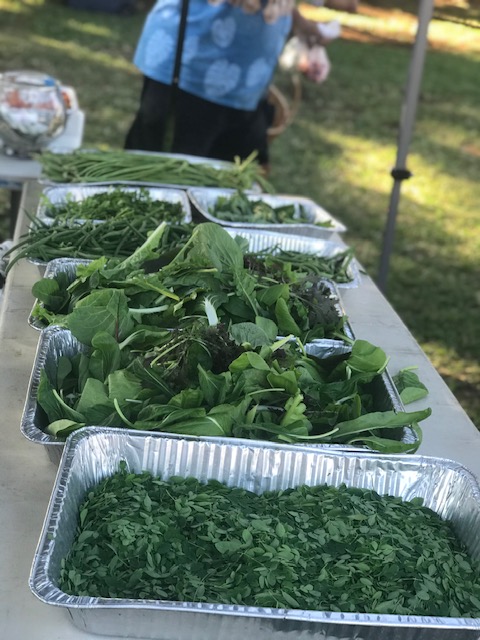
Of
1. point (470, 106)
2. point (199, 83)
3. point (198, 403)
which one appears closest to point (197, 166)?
point (199, 83)

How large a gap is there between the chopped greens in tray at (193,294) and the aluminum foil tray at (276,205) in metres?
0.54

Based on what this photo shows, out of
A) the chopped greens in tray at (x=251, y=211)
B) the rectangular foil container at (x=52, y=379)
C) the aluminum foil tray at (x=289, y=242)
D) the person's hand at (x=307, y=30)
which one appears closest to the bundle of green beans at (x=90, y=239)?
the aluminum foil tray at (x=289, y=242)

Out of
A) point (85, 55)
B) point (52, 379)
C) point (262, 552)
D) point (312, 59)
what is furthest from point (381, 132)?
point (262, 552)

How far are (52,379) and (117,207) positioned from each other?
32.1 inches

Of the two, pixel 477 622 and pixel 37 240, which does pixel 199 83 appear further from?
pixel 477 622

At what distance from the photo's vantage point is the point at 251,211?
7.82 ft

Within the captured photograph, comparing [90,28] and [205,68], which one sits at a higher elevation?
[205,68]

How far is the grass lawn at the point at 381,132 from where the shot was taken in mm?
4184

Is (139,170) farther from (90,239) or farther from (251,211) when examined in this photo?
(90,239)

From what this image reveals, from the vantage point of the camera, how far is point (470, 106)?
8.73 meters

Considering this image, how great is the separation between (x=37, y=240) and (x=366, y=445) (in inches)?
38.9

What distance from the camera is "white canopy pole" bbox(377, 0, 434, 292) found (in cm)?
272

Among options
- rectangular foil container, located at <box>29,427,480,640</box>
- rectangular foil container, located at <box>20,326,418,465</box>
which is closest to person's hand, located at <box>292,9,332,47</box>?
rectangular foil container, located at <box>20,326,418,465</box>

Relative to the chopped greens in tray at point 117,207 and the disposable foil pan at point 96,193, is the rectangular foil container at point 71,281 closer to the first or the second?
the chopped greens in tray at point 117,207
